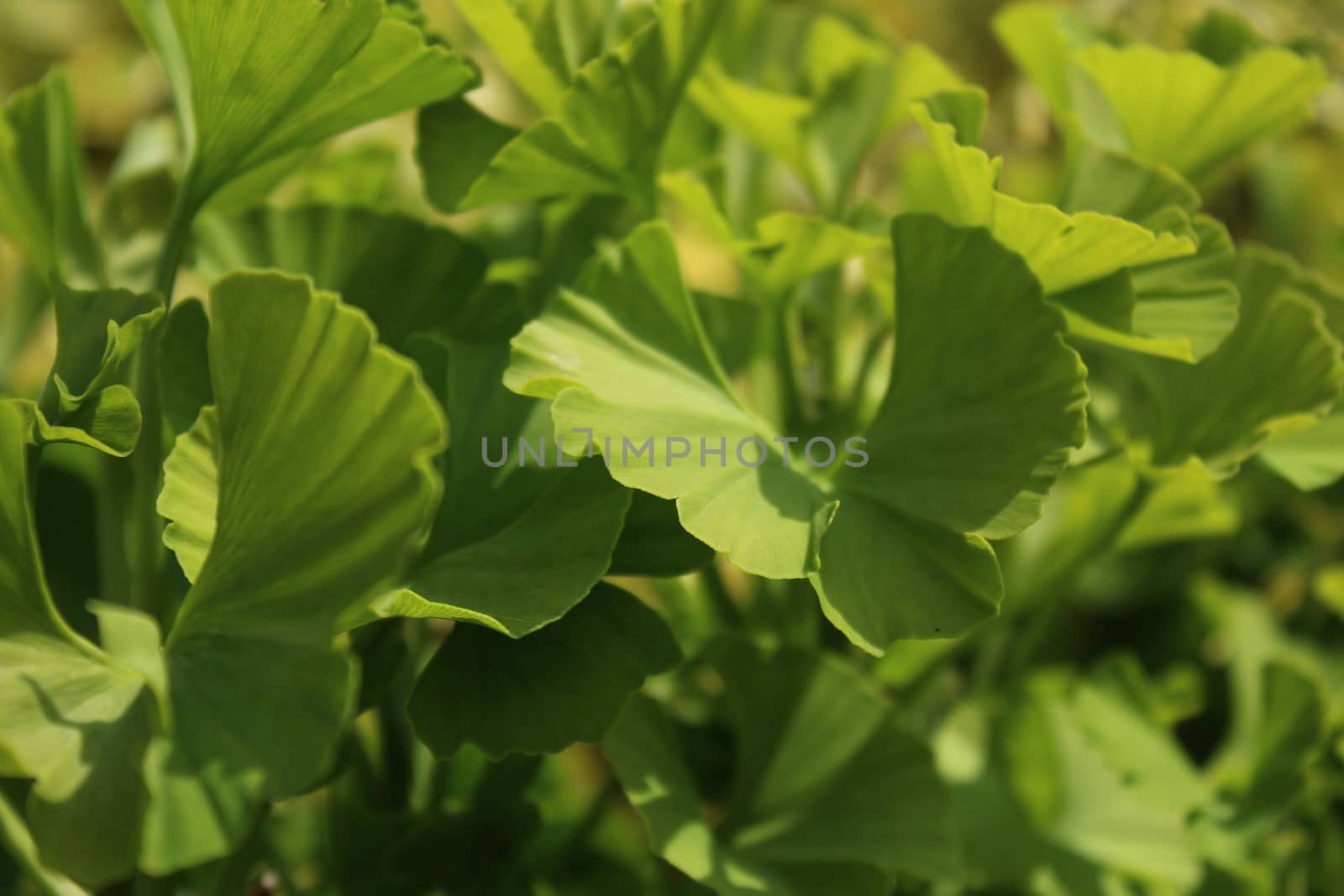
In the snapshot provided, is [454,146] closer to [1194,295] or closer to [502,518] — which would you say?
[502,518]

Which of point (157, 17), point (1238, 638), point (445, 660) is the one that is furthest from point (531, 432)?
point (1238, 638)

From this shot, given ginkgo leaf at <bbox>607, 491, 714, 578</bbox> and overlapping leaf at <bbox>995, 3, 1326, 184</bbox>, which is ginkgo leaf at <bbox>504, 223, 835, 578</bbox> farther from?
overlapping leaf at <bbox>995, 3, 1326, 184</bbox>

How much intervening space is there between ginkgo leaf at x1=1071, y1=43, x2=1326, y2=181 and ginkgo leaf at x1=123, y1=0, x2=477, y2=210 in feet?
0.84

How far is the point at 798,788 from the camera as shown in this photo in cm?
46

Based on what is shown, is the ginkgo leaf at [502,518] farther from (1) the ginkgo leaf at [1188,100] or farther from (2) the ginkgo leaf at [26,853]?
(1) the ginkgo leaf at [1188,100]

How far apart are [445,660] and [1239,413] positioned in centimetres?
30

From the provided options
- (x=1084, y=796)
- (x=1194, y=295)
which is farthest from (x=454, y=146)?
(x=1084, y=796)

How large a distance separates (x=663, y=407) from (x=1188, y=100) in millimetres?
261

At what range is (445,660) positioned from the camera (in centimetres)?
37

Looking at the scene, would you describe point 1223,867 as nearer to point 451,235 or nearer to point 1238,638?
point 1238,638

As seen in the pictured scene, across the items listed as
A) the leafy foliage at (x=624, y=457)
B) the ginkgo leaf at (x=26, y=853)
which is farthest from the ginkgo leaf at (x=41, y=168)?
the ginkgo leaf at (x=26, y=853)

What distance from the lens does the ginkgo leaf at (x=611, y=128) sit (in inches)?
15.1

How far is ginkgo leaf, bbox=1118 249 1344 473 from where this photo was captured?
417 millimetres

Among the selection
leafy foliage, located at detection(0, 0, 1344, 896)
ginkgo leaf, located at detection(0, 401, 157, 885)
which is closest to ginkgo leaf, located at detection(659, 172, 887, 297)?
leafy foliage, located at detection(0, 0, 1344, 896)
